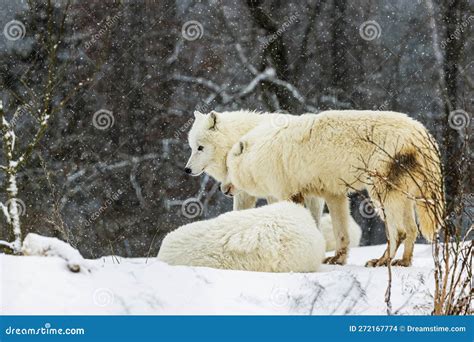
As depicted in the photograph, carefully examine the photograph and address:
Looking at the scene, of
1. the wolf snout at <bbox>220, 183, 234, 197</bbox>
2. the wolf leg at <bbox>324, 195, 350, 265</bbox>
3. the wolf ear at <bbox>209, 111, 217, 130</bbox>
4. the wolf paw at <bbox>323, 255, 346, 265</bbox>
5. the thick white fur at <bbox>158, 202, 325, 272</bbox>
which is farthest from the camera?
the wolf ear at <bbox>209, 111, 217, 130</bbox>

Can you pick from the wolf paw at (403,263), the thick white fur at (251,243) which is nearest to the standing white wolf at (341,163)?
the wolf paw at (403,263)

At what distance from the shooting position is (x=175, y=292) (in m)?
4.26

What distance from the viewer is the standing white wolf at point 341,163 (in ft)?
22.1

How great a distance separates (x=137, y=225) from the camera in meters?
17.1

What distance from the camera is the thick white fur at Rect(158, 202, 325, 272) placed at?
5.96 meters

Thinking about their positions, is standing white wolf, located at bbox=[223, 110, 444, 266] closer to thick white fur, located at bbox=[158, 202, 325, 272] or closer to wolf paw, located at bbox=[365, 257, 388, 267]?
wolf paw, located at bbox=[365, 257, 388, 267]

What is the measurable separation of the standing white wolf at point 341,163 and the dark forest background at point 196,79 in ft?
27.5

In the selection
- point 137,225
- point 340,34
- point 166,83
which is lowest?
point 137,225

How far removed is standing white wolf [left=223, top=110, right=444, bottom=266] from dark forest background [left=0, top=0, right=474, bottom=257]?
27.5 ft

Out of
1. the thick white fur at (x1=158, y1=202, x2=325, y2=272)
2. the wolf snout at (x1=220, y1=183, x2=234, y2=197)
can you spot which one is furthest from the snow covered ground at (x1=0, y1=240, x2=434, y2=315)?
the wolf snout at (x1=220, y1=183, x2=234, y2=197)

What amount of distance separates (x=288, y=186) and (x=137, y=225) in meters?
9.79
